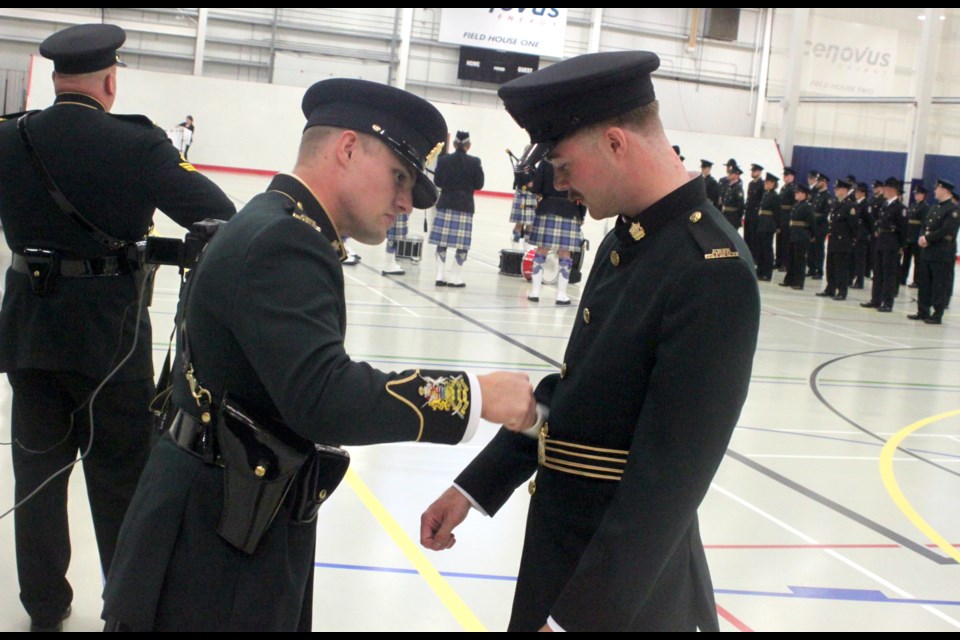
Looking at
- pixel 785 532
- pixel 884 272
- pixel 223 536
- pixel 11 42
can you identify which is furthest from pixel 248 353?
pixel 11 42

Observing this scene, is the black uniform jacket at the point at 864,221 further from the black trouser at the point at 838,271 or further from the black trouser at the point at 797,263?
the black trouser at the point at 797,263

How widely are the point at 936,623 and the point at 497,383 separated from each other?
2805 mm

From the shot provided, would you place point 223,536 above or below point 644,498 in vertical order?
below

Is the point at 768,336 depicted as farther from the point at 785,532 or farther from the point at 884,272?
the point at 785,532

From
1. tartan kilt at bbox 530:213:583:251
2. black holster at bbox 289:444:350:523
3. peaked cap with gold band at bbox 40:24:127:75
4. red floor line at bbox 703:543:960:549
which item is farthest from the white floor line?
black holster at bbox 289:444:350:523

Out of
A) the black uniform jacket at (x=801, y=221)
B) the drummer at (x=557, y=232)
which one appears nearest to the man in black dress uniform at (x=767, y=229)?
the black uniform jacket at (x=801, y=221)

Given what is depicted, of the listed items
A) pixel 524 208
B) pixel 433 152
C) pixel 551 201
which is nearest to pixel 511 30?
pixel 524 208

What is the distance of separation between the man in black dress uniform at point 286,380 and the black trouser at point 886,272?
13.1m

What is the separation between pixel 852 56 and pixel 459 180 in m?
20.2

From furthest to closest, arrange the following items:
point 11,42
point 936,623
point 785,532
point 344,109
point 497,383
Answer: point 11,42
point 785,532
point 936,623
point 344,109
point 497,383

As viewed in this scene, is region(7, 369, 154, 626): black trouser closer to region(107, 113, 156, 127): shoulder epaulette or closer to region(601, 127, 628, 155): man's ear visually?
region(107, 113, 156, 127): shoulder epaulette

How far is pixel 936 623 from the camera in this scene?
3709 millimetres

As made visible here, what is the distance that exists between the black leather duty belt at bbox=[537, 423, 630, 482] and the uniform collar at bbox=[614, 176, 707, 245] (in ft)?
1.32

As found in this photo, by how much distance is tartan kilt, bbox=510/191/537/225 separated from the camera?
13.2 metres
